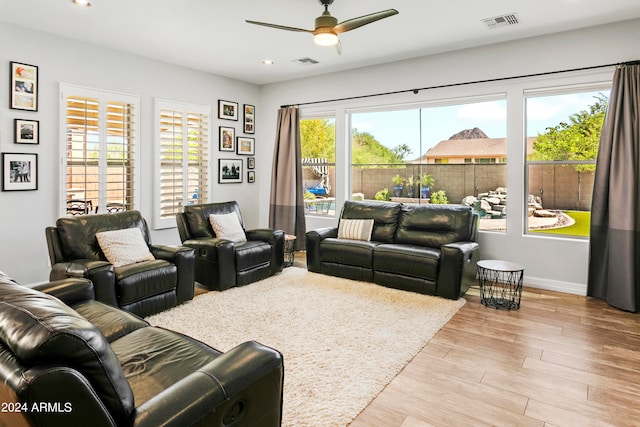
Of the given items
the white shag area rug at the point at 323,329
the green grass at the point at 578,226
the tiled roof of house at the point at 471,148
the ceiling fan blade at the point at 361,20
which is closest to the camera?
the white shag area rug at the point at 323,329

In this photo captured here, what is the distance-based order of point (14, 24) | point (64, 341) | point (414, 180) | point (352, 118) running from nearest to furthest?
point (64, 341), point (14, 24), point (414, 180), point (352, 118)

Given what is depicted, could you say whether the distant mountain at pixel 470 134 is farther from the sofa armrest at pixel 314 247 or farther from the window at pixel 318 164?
the sofa armrest at pixel 314 247

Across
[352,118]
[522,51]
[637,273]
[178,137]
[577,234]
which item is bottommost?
[637,273]

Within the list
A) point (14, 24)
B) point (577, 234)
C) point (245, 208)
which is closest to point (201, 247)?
point (245, 208)

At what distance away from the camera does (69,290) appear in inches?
105

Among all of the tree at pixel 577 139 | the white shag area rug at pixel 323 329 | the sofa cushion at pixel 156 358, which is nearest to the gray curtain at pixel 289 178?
the white shag area rug at pixel 323 329

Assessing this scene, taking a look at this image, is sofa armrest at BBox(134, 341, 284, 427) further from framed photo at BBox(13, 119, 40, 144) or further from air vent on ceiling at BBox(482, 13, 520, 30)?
framed photo at BBox(13, 119, 40, 144)

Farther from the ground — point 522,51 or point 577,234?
point 522,51

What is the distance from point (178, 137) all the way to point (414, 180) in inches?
138

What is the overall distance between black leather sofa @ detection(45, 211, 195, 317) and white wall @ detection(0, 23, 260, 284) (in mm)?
1086

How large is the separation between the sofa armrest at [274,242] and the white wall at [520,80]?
97.5 inches

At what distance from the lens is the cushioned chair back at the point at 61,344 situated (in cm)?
112

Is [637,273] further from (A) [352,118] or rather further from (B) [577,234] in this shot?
(A) [352,118]

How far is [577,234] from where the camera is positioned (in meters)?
4.70
